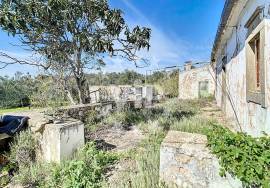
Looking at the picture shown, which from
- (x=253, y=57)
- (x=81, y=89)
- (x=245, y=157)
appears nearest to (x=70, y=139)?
(x=245, y=157)

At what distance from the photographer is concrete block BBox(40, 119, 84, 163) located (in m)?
4.40

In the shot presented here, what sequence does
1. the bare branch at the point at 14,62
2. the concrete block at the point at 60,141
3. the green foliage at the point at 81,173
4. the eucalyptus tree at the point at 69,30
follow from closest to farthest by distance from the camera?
the green foliage at the point at 81,173 → the concrete block at the point at 60,141 → the eucalyptus tree at the point at 69,30 → the bare branch at the point at 14,62

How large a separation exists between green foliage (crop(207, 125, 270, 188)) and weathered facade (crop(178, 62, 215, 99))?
16.6 metres

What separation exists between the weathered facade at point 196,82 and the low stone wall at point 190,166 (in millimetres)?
16452

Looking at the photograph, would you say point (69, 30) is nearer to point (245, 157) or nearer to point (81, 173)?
point (81, 173)

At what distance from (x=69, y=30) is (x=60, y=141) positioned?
12.5ft

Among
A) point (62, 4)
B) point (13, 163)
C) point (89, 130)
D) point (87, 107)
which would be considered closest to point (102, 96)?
point (87, 107)

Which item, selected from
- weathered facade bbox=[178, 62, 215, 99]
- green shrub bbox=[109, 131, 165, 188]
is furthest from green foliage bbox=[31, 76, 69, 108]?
weathered facade bbox=[178, 62, 215, 99]

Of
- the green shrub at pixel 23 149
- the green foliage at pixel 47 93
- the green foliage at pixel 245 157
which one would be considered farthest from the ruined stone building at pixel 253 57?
the green foliage at pixel 47 93

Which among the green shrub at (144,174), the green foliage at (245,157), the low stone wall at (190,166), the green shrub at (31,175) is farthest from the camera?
the green shrub at (31,175)

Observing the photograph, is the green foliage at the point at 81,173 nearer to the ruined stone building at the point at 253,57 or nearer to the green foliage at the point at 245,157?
the green foliage at the point at 245,157

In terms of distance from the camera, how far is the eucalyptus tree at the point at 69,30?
601 cm

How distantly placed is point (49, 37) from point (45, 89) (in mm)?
1754

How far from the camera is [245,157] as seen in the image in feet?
7.61
